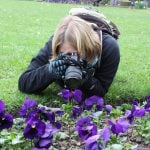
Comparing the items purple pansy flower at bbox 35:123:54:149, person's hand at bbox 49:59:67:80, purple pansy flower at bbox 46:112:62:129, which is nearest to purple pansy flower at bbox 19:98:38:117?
Answer: purple pansy flower at bbox 46:112:62:129

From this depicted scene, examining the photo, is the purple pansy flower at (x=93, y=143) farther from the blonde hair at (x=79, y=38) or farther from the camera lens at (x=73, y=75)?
the blonde hair at (x=79, y=38)

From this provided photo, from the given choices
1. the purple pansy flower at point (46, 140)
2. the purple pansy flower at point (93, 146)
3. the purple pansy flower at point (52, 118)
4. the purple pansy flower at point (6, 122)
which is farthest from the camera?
the purple pansy flower at point (52, 118)

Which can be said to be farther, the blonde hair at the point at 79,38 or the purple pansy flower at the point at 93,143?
the blonde hair at the point at 79,38

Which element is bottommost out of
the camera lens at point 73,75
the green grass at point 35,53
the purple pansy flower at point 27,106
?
the green grass at point 35,53

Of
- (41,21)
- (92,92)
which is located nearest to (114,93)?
(92,92)

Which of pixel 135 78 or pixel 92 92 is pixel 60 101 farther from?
pixel 135 78

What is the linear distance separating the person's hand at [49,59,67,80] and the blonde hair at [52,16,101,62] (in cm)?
10

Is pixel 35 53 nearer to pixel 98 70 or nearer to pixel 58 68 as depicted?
pixel 98 70

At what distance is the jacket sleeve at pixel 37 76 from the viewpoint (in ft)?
12.3

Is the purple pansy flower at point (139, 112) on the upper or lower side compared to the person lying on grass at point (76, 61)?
lower

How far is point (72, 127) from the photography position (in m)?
3.34

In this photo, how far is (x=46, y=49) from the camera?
13.1ft

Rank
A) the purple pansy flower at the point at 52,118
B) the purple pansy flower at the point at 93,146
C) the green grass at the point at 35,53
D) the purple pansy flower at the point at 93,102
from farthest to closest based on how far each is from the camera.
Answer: the green grass at the point at 35,53 < the purple pansy flower at the point at 93,102 < the purple pansy flower at the point at 52,118 < the purple pansy flower at the point at 93,146

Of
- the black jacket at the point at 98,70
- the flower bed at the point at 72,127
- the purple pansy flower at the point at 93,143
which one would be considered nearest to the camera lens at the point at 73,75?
the flower bed at the point at 72,127
